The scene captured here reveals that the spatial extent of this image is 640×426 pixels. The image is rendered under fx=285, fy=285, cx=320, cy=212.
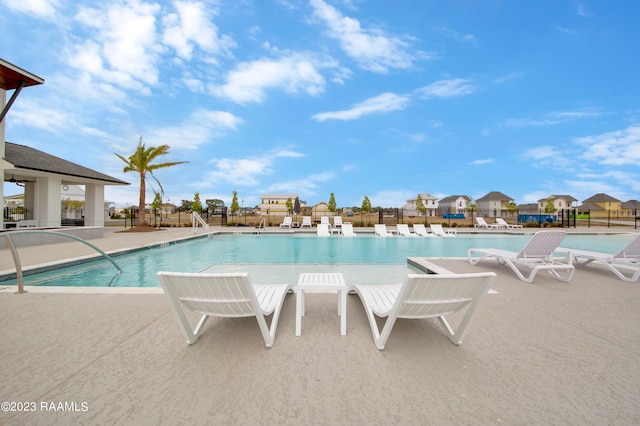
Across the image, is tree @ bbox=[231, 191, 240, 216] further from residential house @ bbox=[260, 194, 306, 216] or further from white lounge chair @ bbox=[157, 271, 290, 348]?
residential house @ bbox=[260, 194, 306, 216]

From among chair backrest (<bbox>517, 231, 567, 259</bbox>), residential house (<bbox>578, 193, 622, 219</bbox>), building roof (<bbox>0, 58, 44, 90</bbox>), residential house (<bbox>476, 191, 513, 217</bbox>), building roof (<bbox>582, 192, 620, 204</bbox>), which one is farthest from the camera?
residential house (<bbox>476, 191, 513, 217</bbox>)

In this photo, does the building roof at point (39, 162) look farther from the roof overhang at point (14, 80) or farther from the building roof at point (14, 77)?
the building roof at point (14, 77)

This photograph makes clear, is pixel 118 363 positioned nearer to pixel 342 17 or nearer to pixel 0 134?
pixel 0 134

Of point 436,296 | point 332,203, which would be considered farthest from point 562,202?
point 436,296

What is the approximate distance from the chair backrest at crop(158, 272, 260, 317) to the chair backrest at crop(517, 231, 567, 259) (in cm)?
503

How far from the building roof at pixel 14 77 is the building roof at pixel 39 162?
9.08ft

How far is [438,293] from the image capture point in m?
2.09

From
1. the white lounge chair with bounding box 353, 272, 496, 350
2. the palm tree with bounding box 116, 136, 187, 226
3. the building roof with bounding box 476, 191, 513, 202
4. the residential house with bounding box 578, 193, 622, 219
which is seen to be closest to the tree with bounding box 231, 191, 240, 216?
the palm tree with bounding box 116, 136, 187, 226

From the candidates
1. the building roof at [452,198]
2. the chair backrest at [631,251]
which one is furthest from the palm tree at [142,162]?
the building roof at [452,198]

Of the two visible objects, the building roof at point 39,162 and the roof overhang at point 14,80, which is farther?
the building roof at point 39,162

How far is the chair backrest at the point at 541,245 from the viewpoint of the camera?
4965 millimetres

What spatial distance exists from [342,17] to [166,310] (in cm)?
1279

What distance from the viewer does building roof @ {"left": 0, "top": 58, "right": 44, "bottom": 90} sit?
8584mm

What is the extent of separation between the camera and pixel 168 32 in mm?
10086
